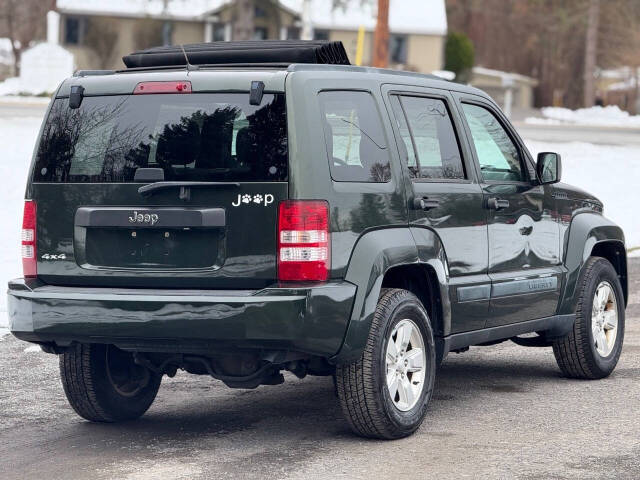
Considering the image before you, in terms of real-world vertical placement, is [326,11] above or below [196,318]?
above

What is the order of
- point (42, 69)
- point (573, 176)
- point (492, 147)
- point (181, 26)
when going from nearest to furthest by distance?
1. point (492, 147)
2. point (573, 176)
3. point (42, 69)
4. point (181, 26)

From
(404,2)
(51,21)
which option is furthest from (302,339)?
(404,2)

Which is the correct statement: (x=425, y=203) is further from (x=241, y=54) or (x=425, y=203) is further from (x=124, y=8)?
(x=124, y=8)

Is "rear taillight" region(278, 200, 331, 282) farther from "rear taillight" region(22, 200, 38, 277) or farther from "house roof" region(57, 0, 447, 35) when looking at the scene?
"house roof" region(57, 0, 447, 35)

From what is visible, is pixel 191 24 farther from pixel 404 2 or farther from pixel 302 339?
pixel 302 339

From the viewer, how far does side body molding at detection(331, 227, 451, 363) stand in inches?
250

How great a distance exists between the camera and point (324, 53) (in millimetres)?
7059

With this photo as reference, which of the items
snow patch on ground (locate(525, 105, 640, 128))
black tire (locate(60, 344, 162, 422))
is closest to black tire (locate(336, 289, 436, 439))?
black tire (locate(60, 344, 162, 422))

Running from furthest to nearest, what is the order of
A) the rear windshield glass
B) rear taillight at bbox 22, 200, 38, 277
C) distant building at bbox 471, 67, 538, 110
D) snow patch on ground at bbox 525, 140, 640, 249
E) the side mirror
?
distant building at bbox 471, 67, 538, 110, snow patch on ground at bbox 525, 140, 640, 249, the side mirror, rear taillight at bbox 22, 200, 38, 277, the rear windshield glass

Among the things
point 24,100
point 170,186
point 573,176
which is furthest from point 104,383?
point 24,100

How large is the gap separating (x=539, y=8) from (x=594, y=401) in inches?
3128

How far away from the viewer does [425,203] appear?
6.96 meters

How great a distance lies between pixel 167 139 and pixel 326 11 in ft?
185

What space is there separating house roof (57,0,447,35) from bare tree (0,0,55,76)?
2691mm
